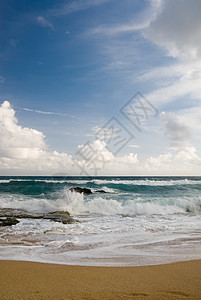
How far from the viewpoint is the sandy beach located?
3123 millimetres

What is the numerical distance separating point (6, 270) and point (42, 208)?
10900 mm

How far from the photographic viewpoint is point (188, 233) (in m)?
7.78

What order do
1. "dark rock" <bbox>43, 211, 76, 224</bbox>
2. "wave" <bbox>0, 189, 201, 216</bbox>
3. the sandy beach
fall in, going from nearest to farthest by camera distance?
the sandy beach
"dark rock" <bbox>43, 211, 76, 224</bbox>
"wave" <bbox>0, 189, 201, 216</bbox>

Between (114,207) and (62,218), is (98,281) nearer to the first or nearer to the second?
(62,218)

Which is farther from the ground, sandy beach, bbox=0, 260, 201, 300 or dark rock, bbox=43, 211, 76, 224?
sandy beach, bbox=0, 260, 201, 300

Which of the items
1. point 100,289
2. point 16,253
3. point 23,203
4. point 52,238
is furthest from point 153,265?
point 23,203

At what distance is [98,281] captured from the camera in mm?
3641

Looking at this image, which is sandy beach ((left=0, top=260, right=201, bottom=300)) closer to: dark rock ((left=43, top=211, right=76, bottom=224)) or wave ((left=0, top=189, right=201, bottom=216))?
dark rock ((left=43, top=211, right=76, bottom=224))

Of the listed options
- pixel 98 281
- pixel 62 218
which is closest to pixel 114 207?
pixel 62 218

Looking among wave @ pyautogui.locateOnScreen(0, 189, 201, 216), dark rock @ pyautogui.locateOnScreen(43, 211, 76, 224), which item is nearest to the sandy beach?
dark rock @ pyautogui.locateOnScreen(43, 211, 76, 224)

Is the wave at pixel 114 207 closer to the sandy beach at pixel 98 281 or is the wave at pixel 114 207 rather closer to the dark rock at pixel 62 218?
the dark rock at pixel 62 218

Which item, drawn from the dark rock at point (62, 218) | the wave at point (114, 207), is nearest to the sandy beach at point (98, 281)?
the dark rock at point (62, 218)

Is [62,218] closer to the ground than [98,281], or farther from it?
closer to the ground

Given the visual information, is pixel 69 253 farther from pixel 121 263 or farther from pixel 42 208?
pixel 42 208
